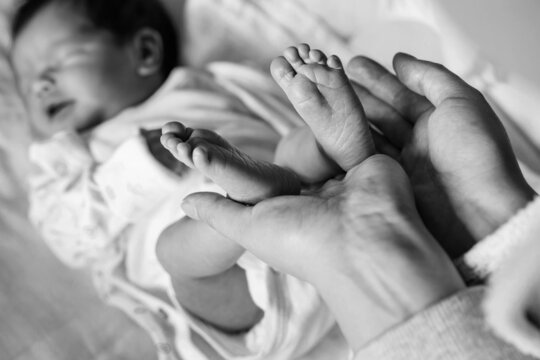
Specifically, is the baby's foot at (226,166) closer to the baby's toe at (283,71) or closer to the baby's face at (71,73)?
the baby's toe at (283,71)

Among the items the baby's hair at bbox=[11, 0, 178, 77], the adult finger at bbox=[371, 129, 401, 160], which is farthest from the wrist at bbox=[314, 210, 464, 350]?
the baby's hair at bbox=[11, 0, 178, 77]

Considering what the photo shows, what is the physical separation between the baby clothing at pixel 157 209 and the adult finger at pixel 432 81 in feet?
0.92

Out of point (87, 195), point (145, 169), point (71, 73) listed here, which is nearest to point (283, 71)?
point (145, 169)

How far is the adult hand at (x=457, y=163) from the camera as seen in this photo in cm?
49

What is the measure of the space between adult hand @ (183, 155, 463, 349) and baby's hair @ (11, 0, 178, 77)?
2.30 ft

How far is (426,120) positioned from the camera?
0.62m

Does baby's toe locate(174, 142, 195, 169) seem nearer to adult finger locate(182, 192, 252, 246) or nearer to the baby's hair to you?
adult finger locate(182, 192, 252, 246)

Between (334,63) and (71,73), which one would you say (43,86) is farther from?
(334,63)

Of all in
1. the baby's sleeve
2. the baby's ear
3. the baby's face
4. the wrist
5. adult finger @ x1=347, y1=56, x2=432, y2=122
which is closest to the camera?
the wrist

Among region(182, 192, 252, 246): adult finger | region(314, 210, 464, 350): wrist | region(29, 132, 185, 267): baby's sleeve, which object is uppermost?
region(314, 210, 464, 350): wrist

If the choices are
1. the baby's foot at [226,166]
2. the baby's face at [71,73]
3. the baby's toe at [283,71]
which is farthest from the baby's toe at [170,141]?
the baby's face at [71,73]

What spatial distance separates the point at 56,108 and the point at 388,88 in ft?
2.06

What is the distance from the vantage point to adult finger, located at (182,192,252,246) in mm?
506

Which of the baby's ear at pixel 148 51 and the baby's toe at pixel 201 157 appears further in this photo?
the baby's ear at pixel 148 51
